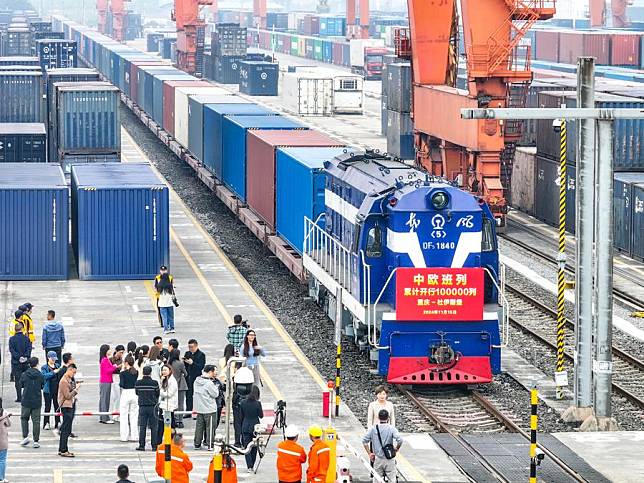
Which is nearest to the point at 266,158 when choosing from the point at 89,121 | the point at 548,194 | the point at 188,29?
the point at 89,121

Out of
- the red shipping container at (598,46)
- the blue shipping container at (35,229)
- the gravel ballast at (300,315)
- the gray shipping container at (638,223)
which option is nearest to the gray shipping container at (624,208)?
the gray shipping container at (638,223)

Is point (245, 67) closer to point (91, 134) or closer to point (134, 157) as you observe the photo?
point (134, 157)

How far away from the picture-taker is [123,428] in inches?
1003

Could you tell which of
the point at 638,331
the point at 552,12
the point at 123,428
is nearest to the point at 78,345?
the point at 123,428

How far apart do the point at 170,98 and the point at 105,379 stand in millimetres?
51657

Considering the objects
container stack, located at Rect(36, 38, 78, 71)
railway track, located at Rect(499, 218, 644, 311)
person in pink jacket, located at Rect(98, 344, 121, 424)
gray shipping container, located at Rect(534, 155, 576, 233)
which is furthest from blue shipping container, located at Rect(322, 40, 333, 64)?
person in pink jacket, located at Rect(98, 344, 121, 424)

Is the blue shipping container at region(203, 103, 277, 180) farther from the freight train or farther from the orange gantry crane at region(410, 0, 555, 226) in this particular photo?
the freight train

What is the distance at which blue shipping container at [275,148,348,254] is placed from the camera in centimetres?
3731

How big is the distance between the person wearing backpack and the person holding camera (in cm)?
1380

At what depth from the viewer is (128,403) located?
2534 centimetres

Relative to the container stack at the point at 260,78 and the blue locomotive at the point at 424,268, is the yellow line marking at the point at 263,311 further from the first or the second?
the container stack at the point at 260,78

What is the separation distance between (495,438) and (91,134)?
98.9ft

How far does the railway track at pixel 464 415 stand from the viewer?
25.8m

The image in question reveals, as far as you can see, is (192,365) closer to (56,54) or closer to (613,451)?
(613,451)
